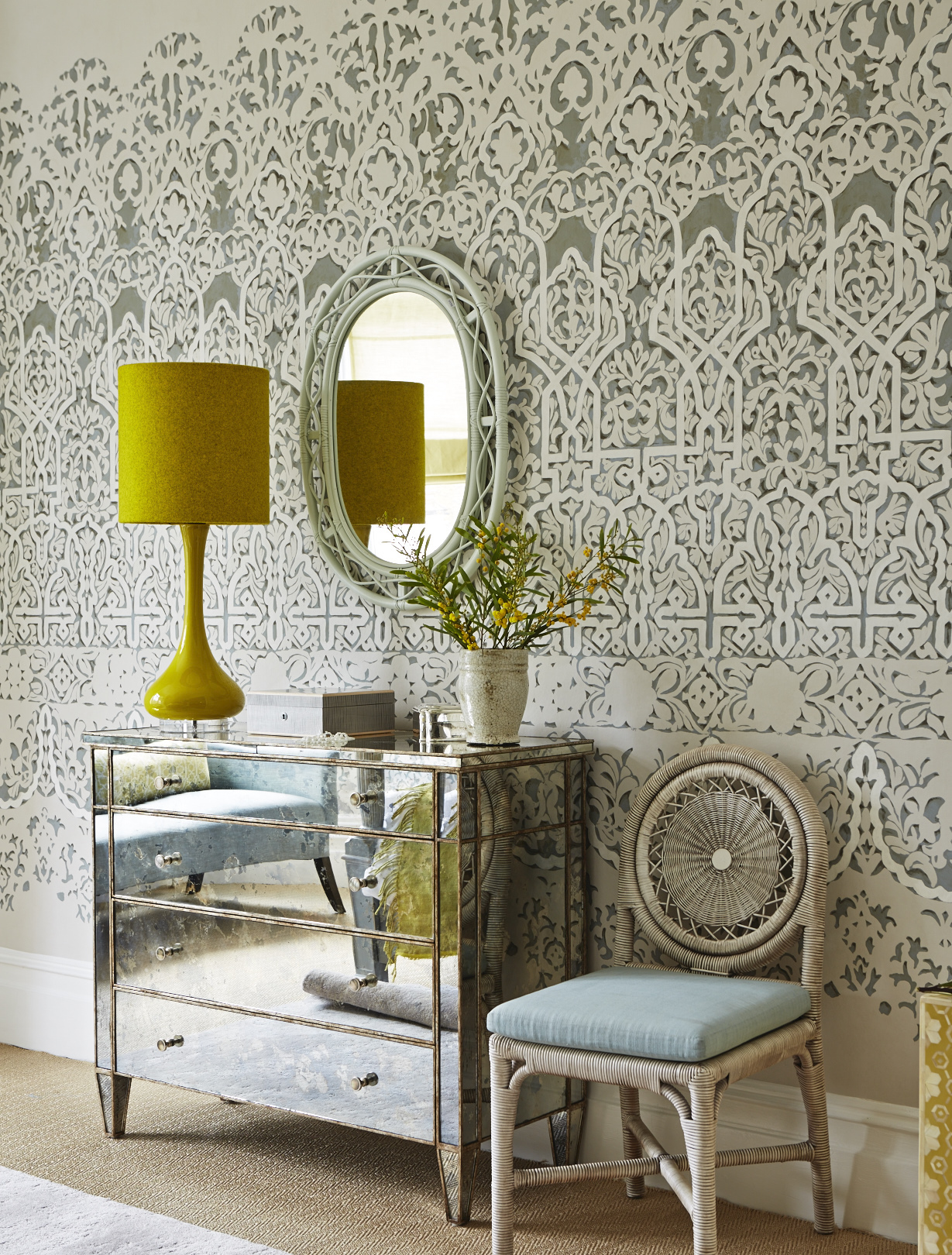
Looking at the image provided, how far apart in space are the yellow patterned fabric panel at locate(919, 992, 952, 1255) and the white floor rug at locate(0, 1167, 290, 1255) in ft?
3.83

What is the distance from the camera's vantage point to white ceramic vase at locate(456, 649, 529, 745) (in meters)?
2.73

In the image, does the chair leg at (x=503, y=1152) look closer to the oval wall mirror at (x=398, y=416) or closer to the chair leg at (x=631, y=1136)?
the chair leg at (x=631, y=1136)

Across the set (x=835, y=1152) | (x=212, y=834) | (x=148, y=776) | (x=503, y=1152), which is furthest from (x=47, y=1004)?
(x=835, y=1152)

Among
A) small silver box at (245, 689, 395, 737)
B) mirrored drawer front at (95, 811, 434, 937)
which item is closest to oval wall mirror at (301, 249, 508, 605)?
small silver box at (245, 689, 395, 737)

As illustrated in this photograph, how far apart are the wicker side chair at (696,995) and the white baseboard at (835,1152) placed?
6 cm

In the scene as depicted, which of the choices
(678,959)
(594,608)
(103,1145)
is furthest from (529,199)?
(103,1145)

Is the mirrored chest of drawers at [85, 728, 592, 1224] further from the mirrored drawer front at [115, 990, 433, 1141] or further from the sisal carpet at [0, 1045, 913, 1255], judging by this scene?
the sisal carpet at [0, 1045, 913, 1255]

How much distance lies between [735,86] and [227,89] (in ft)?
4.73

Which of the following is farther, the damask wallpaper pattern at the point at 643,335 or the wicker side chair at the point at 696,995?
the damask wallpaper pattern at the point at 643,335

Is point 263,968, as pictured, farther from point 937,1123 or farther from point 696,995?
point 937,1123

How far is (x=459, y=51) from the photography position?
3107 millimetres

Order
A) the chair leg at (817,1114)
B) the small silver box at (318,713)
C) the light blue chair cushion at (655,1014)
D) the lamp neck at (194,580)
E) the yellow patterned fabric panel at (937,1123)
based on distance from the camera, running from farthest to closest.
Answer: the lamp neck at (194,580)
the small silver box at (318,713)
the chair leg at (817,1114)
the light blue chair cushion at (655,1014)
the yellow patterned fabric panel at (937,1123)

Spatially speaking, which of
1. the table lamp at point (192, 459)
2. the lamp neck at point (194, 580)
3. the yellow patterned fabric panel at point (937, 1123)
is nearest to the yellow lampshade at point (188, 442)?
the table lamp at point (192, 459)

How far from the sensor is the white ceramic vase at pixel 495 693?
107 inches
